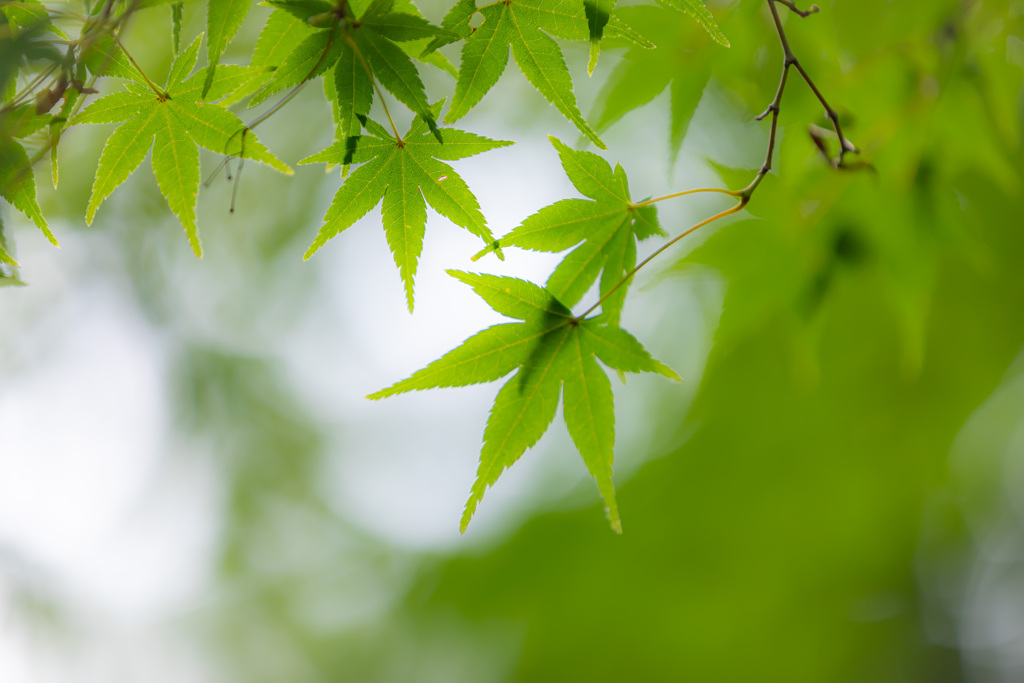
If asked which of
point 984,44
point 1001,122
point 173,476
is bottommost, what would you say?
point 173,476

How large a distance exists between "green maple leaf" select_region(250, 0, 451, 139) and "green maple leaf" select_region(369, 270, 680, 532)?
0.80ft

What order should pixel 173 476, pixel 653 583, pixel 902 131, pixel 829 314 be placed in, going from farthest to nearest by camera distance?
pixel 173 476
pixel 653 583
pixel 829 314
pixel 902 131

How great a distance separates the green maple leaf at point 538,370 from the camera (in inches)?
31.9

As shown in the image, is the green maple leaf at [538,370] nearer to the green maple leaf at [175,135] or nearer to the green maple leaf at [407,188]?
the green maple leaf at [407,188]

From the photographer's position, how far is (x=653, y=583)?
454 centimetres

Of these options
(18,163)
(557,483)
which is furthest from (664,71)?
(557,483)

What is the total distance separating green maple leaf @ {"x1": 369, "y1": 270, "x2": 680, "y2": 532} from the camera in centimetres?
81

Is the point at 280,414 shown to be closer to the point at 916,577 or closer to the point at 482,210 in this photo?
the point at 482,210

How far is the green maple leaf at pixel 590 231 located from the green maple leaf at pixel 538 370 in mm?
47

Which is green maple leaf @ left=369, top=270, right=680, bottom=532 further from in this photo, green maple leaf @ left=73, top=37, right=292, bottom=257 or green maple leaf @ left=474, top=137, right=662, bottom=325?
green maple leaf @ left=73, top=37, right=292, bottom=257

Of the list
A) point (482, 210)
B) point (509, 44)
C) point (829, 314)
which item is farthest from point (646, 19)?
point (829, 314)

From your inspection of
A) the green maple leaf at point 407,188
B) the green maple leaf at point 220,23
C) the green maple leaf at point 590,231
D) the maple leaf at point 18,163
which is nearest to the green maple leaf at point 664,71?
the green maple leaf at point 590,231

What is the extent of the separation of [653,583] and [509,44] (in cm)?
457

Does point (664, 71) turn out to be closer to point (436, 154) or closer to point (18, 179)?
point (436, 154)
